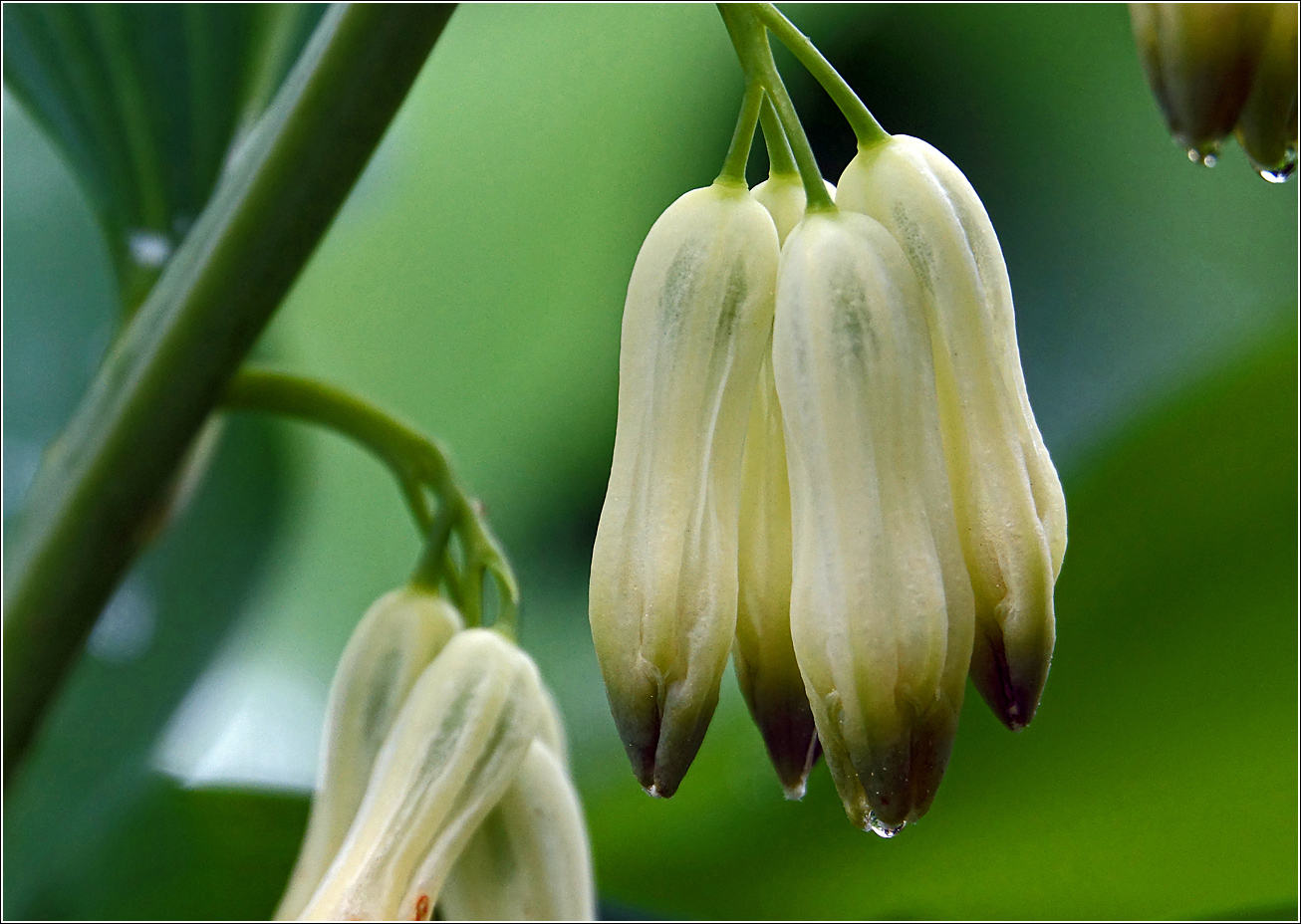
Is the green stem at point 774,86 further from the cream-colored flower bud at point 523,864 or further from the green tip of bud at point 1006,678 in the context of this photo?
the cream-colored flower bud at point 523,864

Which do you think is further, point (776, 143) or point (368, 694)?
point (368, 694)

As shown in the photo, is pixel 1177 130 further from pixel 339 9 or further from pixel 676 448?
pixel 339 9

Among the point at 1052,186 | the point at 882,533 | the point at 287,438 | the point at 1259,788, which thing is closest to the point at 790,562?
the point at 882,533

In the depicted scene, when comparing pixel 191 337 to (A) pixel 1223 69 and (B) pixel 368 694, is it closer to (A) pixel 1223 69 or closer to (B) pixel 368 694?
(B) pixel 368 694

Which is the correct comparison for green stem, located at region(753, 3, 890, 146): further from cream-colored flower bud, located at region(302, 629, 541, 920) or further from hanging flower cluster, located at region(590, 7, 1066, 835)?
cream-colored flower bud, located at region(302, 629, 541, 920)

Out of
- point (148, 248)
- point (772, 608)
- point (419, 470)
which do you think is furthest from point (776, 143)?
point (148, 248)

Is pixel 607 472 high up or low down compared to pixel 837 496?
down

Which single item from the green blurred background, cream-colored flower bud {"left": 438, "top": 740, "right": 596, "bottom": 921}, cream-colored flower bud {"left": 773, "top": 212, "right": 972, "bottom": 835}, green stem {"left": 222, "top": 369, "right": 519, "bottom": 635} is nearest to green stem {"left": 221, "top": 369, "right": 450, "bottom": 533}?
green stem {"left": 222, "top": 369, "right": 519, "bottom": 635}
